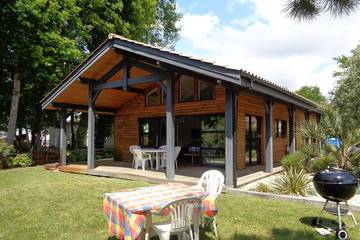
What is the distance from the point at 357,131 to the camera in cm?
838

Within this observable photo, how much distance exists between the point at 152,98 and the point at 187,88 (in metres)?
2.00

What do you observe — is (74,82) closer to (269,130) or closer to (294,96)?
(269,130)

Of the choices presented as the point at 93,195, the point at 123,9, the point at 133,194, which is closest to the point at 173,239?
the point at 133,194

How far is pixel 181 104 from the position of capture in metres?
12.1

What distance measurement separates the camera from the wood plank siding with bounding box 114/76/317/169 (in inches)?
438

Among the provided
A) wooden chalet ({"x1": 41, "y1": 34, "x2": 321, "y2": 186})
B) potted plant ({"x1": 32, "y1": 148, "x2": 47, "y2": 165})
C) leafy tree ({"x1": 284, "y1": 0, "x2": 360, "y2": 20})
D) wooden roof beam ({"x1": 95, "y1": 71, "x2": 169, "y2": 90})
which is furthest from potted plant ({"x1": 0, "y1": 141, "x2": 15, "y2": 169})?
leafy tree ({"x1": 284, "y1": 0, "x2": 360, "y2": 20})

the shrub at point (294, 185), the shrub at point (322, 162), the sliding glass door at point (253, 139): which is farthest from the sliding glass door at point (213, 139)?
the shrub at point (294, 185)

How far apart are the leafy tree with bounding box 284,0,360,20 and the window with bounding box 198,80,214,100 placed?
23.0 ft

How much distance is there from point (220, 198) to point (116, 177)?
412cm

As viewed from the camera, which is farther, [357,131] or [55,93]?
[55,93]

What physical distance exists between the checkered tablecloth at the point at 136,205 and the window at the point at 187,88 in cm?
746

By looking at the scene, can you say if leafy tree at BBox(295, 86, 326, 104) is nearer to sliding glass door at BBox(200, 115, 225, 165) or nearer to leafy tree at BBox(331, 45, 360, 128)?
leafy tree at BBox(331, 45, 360, 128)

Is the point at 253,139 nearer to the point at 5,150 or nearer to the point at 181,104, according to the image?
the point at 181,104

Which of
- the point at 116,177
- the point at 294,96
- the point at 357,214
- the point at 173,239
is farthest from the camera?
the point at 294,96
